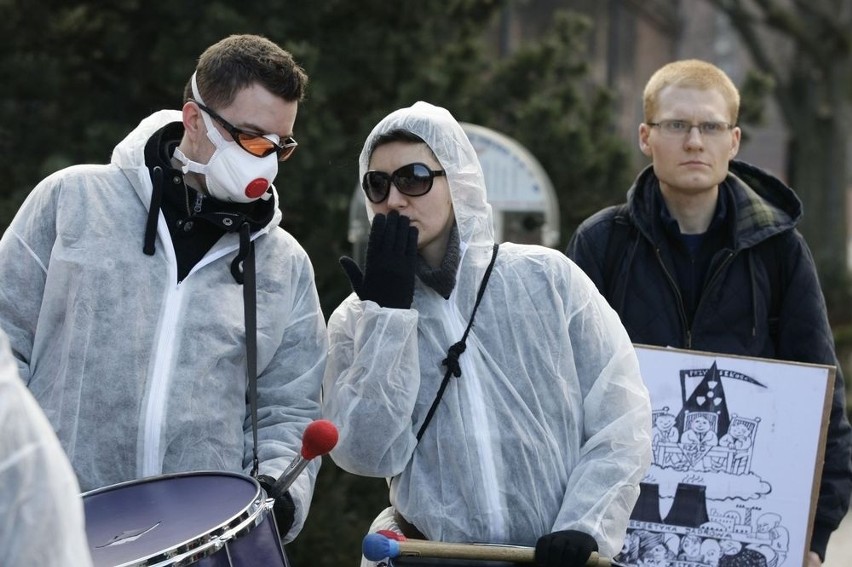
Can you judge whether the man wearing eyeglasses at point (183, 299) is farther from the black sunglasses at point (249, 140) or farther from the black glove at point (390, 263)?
the black glove at point (390, 263)

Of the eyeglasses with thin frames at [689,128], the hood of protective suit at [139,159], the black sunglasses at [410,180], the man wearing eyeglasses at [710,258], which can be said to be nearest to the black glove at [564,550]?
the black sunglasses at [410,180]

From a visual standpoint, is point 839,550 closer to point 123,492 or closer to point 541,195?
point 541,195

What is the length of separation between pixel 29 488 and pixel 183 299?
1.61m

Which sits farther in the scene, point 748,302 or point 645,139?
point 645,139

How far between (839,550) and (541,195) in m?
3.85

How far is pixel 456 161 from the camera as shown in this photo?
342 cm

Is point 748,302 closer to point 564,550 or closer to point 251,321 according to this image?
point 564,550

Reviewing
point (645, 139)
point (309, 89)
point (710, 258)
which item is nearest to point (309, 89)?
point (309, 89)

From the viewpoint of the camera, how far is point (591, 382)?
11.0ft

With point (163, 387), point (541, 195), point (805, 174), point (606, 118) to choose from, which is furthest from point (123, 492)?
point (805, 174)

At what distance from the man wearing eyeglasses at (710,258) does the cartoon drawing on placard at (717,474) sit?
0.59 feet

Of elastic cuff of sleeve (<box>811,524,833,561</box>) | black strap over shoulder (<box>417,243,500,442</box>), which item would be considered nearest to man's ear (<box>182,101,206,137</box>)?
black strap over shoulder (<box>417,243,500,442</box>)

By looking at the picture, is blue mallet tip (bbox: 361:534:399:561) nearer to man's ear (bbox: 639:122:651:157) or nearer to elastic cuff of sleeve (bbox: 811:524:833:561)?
elastic cuff of sleeve (bbox: 811:524:833:561)

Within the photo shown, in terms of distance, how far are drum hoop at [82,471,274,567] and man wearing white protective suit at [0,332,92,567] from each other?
705 millimetres
